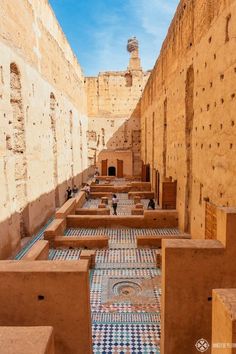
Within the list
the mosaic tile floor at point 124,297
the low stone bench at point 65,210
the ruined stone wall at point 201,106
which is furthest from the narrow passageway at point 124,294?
the ruined stone wall at point 201,106

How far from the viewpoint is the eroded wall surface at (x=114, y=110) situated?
26.2 m

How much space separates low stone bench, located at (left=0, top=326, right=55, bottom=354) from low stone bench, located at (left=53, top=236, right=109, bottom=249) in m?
5.45

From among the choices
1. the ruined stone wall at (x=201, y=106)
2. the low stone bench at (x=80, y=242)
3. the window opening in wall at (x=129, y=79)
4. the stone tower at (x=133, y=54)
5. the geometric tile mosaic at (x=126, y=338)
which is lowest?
the geometric tile mosaic at (x=126, y=338)

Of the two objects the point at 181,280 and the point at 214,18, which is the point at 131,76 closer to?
the point at 214,18

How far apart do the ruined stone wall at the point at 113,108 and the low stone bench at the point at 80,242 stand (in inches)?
720

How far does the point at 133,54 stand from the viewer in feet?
93.1

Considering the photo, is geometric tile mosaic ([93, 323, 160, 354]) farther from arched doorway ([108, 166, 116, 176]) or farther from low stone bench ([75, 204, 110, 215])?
arched doorway ([108, 166, 116, 176])

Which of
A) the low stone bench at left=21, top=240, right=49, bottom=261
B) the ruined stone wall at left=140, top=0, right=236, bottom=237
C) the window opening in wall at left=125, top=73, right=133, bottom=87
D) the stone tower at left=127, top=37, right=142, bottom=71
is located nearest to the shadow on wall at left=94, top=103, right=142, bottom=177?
the window opening in wall at left=125, top=73, right=133, bottom=87

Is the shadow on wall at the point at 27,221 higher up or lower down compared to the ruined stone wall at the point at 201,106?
lower down

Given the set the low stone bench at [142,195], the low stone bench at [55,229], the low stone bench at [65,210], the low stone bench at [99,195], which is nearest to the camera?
the low stone bench at [55,229]

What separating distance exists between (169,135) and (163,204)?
299 cm

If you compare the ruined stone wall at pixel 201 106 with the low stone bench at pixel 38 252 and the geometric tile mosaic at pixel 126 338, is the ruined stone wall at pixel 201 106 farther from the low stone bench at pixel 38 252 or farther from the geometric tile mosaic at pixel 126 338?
the low stone bench at pixel 38 252

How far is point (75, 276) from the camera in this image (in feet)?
12.5

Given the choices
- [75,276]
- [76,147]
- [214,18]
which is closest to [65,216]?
[75,276]
